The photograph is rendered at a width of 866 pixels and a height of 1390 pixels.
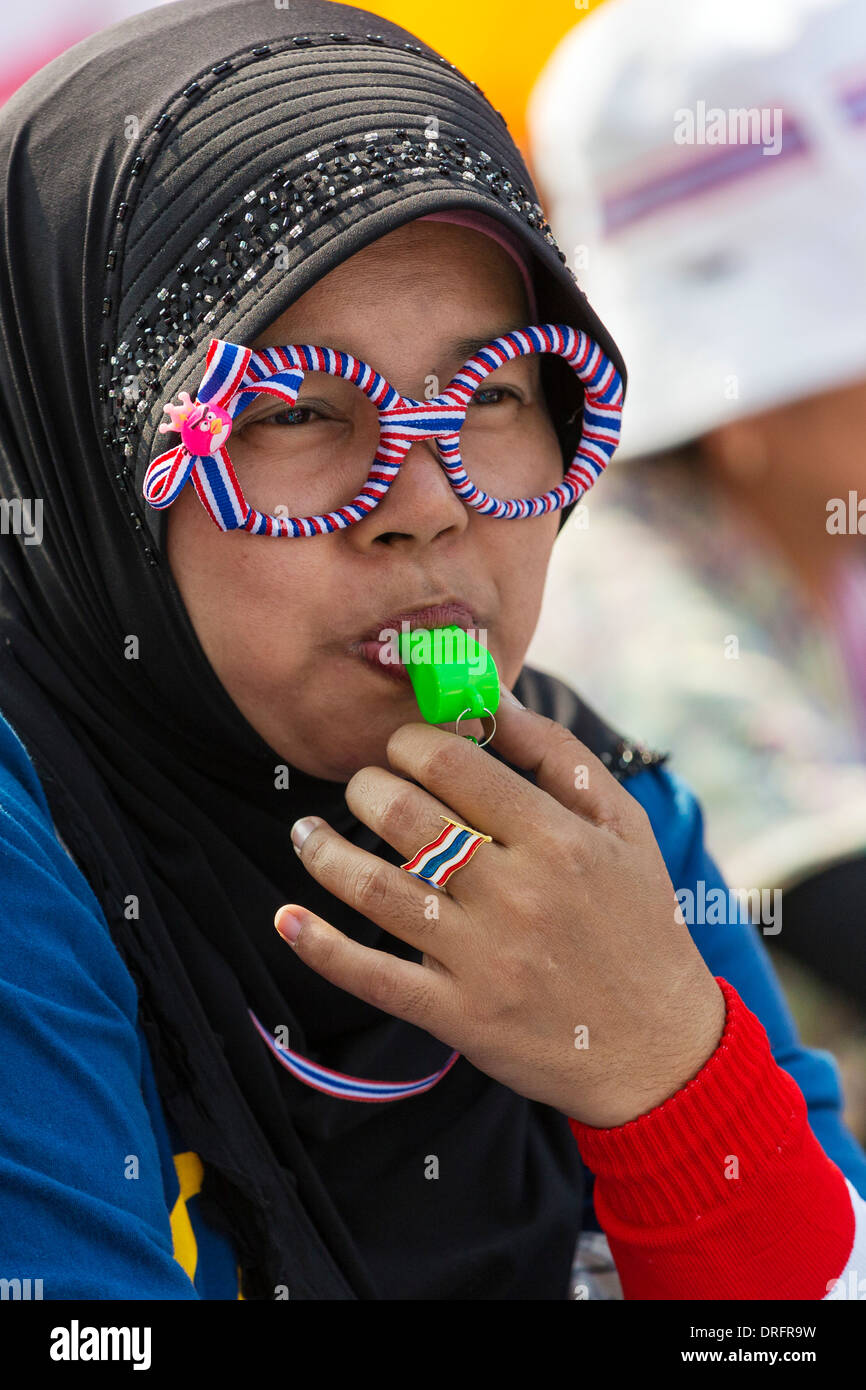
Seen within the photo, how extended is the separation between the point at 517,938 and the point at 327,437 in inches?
21.1

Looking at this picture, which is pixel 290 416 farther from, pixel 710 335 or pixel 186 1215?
pixel 710 335

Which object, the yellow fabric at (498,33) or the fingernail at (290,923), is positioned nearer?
the fingernail at (290,923)

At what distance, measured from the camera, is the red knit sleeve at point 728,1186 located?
4.33 ft

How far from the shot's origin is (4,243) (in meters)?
1.46

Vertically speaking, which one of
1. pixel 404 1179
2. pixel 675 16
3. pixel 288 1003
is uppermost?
pixel 675 16

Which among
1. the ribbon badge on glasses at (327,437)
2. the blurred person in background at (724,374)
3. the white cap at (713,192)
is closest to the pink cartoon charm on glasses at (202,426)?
the ribbon badge on glasses at (327,437)

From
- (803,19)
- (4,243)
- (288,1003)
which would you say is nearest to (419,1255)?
(288,1003)

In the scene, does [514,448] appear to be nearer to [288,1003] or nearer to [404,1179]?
[288,1003]

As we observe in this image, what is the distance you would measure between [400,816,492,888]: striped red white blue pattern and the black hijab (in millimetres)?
287

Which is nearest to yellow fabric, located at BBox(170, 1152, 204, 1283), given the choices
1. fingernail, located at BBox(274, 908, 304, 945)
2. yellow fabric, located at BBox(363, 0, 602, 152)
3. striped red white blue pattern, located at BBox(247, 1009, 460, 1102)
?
striped red white blue pattern, located at BBox(247, 1009, 460, 1102)

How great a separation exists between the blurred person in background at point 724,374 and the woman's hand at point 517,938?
5.94ft

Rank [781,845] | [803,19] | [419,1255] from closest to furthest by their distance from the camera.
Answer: [419,1255] → [781,845] → [803,19]

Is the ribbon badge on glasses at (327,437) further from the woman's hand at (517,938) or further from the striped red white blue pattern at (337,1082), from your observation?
the striped red white blue pattern at (337,1082)
